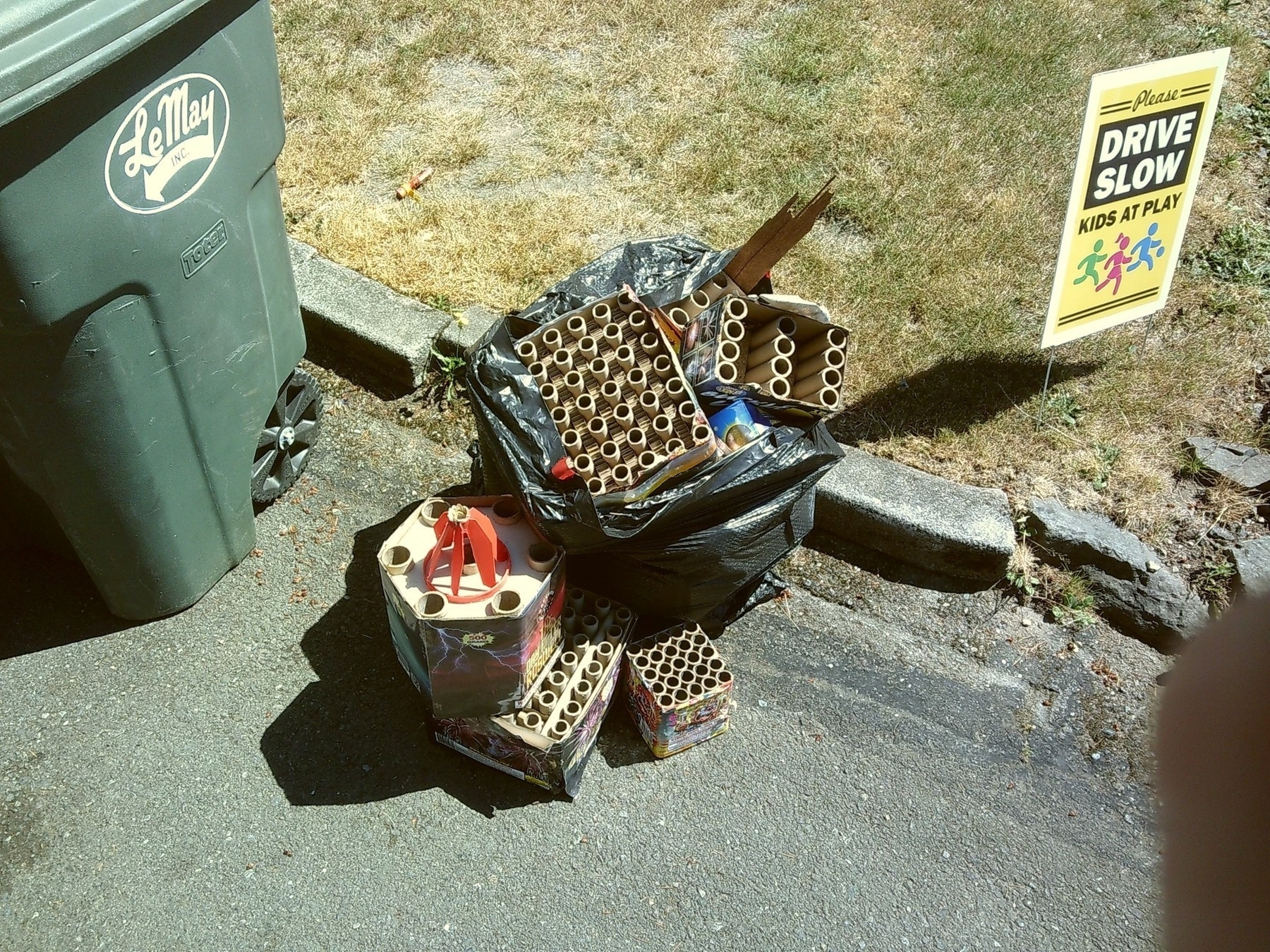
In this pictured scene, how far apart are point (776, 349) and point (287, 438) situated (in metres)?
1.59

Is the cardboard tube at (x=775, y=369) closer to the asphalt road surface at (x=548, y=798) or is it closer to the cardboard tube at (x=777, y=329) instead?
the cardboard tube at (x=777, y=329)

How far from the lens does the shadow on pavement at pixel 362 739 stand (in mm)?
2613

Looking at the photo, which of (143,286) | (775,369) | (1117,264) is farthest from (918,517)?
(143,286)

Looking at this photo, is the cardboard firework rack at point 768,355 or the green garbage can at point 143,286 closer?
the green garbage can at point 143,286

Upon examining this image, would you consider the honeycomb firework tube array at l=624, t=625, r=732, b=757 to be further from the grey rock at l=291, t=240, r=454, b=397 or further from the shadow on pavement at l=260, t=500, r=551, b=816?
the grey rock at l=291, t=240, r=454, b=397

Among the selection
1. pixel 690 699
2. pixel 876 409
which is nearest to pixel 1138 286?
pixel 876 409

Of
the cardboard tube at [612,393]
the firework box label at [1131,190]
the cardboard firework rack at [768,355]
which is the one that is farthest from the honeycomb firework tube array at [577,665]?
the firework box label at [1131,190]

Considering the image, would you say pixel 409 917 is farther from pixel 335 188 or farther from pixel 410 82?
pixel 410 82

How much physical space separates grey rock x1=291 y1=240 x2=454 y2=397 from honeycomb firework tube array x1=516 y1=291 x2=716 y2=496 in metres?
0.95

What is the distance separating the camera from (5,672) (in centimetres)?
279

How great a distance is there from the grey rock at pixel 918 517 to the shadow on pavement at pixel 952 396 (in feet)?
0.65

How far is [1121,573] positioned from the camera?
3102mm

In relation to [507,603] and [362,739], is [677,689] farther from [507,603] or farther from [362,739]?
[362,739]

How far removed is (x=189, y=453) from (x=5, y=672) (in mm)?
863
